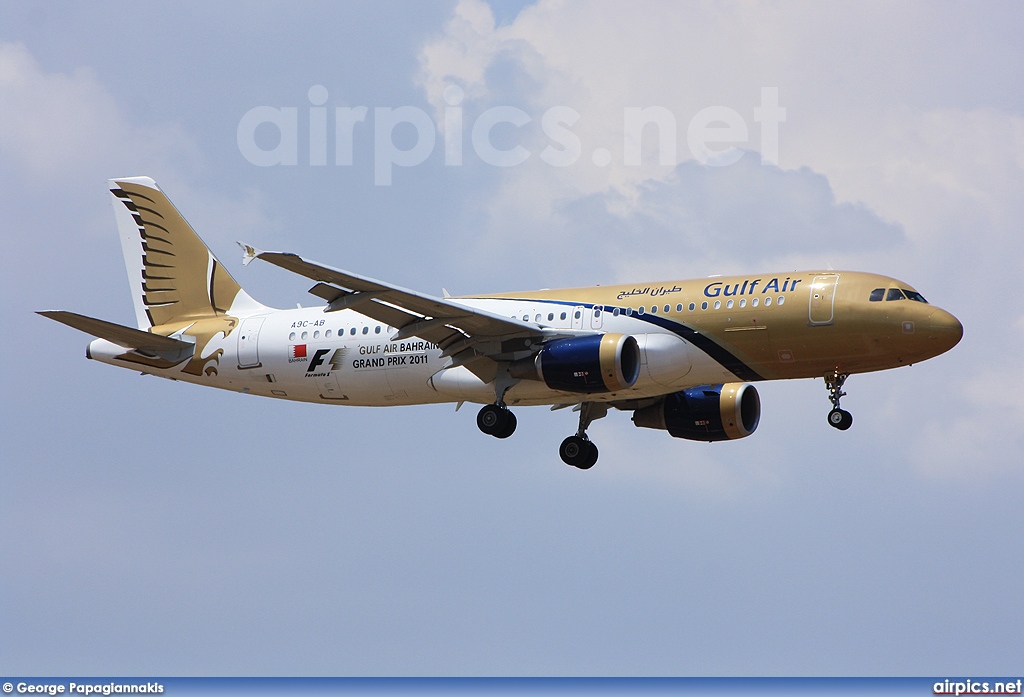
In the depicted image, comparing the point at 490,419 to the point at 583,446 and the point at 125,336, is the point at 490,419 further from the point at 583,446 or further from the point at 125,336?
the point at 125,336

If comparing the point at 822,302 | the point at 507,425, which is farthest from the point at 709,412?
the point at 822,302

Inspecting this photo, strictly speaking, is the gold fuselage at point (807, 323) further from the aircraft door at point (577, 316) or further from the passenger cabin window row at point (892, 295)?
the aircraft door at point (577, 316)

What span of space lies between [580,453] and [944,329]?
12.1 m

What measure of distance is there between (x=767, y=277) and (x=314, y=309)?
14425 millimetres

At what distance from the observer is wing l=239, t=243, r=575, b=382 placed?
35.1 meters

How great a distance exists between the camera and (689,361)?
124 ft

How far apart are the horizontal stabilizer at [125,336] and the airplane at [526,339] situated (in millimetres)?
63

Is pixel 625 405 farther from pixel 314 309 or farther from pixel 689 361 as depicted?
pixel 314 309

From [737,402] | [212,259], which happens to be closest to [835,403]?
[737,402]

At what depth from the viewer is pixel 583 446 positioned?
43.4 metres

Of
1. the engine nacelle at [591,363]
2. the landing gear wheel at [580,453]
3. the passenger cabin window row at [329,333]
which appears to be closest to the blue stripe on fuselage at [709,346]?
the engine nacelle at [591,363]

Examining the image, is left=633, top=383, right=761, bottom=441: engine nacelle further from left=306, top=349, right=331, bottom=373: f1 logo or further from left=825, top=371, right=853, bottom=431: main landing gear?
left=306, top=349, right=331, bottom=373: f1 logo

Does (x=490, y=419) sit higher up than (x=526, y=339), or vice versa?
(x=526, y=339)

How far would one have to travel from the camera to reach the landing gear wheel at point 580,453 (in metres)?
43.3
